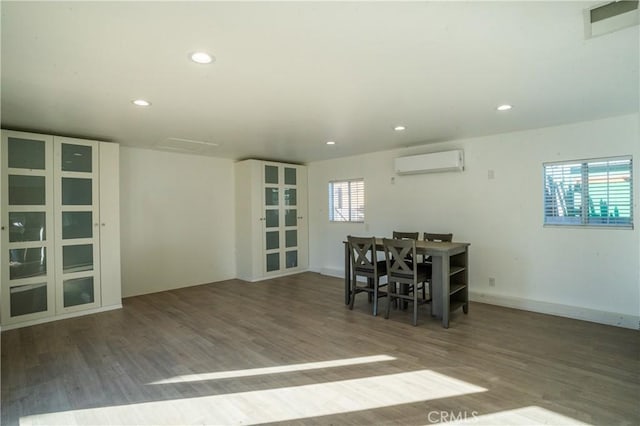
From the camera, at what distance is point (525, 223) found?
4.15m

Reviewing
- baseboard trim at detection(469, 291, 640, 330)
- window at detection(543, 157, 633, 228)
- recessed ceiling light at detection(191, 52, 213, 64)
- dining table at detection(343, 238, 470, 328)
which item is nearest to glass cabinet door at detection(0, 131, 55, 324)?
recessed ceiling light at detection(191, 52, 213, 64)

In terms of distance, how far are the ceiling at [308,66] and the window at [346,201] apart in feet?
7.59

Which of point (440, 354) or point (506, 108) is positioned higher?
point (506, 108)

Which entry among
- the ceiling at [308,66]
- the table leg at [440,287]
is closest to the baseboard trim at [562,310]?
the table leg at [440,287]

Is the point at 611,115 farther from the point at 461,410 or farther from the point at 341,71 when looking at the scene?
the point at 461,410

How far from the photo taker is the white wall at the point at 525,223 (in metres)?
3.53

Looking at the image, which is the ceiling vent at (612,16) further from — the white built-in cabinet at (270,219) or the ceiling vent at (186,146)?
the white built-in cabinet at (270,219)

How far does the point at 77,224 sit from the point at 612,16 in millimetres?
5477

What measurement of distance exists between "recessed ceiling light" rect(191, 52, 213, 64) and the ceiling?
43 mm

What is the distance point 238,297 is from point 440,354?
3110 mm

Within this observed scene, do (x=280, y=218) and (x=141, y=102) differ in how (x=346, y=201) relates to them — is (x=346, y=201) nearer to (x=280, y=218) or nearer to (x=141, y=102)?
(x=280, y=218)

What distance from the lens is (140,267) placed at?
5086 millimetres

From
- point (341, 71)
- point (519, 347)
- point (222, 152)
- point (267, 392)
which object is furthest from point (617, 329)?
point (222, 152)

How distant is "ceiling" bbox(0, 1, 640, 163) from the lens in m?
1.63
